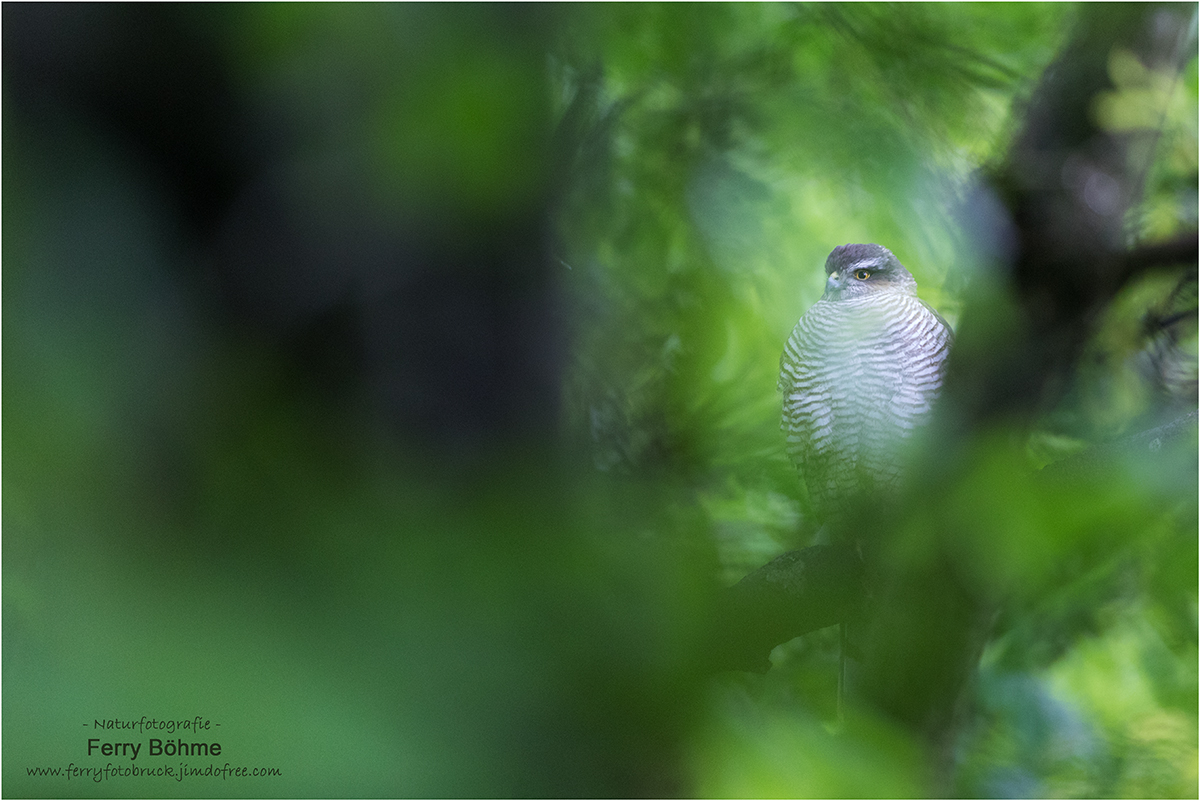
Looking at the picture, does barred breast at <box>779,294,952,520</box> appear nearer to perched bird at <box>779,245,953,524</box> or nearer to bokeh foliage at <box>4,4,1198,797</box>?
perched bird at <box>779,245,953,524</box>

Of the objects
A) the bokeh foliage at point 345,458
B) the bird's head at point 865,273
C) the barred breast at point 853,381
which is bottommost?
the bokeh foliage at point 345,458

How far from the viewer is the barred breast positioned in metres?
0.49

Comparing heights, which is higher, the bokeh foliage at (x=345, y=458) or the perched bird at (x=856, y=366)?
the perched bird at (x=856, y=366)

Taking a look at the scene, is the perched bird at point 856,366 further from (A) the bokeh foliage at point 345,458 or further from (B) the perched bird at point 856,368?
(A) the bokeh foliage at point 345,458

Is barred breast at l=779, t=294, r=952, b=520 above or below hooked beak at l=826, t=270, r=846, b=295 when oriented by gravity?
below

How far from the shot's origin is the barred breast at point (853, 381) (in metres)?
0.49

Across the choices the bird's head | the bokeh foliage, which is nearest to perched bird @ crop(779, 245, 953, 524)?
the bird's head

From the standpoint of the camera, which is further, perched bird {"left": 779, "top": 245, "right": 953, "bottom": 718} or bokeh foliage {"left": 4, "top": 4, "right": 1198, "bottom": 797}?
perched bird {"left": 779, "top": 245, "right": 953, "bottom": 718}

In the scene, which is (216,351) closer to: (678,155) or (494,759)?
(494,759)

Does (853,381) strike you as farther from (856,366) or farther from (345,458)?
(345,458)

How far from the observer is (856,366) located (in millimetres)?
583

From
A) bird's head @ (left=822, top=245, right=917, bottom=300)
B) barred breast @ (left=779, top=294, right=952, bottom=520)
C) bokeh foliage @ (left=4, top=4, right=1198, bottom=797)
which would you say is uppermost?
bird's head @ (left=822, top=245, right=917, bottom=300)

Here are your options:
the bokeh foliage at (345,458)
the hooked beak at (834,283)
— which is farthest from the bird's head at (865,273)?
the bokeh foliage at (345,458)

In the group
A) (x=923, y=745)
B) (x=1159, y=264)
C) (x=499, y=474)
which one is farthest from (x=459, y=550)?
(x=1159, y=264)
